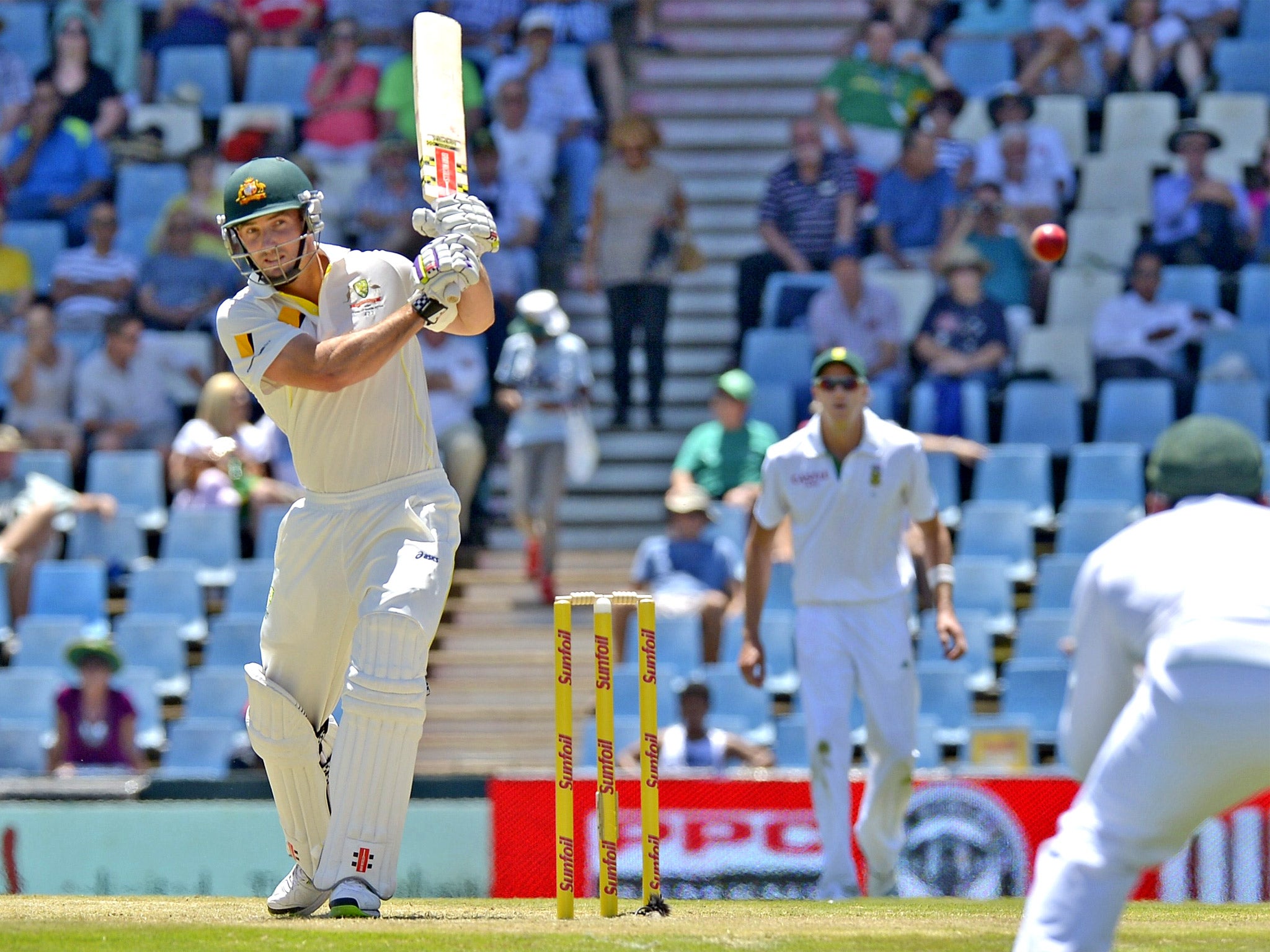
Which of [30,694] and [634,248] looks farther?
[634,248]

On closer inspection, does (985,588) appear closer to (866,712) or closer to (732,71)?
(866,712)

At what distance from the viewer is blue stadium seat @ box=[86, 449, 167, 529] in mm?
11516

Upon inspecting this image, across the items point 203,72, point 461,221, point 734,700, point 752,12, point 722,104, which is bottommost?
point 734,700

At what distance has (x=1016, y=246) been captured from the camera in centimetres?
1216

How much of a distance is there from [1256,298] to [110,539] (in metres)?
6.85

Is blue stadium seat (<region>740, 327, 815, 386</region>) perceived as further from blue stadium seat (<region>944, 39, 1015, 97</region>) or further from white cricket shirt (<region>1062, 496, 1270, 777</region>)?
white cricket shirt (<region>1062, 496, 1270, 777</region>)

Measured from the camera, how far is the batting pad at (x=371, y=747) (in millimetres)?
5148

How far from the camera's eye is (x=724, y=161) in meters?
14.1

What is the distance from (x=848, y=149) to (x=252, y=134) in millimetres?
4032

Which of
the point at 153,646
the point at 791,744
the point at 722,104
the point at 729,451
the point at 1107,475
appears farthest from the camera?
the point at 722,104

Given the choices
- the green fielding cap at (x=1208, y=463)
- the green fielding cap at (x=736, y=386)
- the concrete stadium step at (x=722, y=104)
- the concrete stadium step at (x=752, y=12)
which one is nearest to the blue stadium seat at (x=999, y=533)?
the green fielding cap at (x=736, y=386)

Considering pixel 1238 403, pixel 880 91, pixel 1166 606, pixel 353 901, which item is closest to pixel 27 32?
pixel 880 91

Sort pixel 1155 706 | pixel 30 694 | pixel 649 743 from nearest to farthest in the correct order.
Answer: pixel 1155 706, pixel 649 743, pixel 30 694

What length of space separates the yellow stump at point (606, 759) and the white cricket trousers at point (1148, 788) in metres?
1.66
